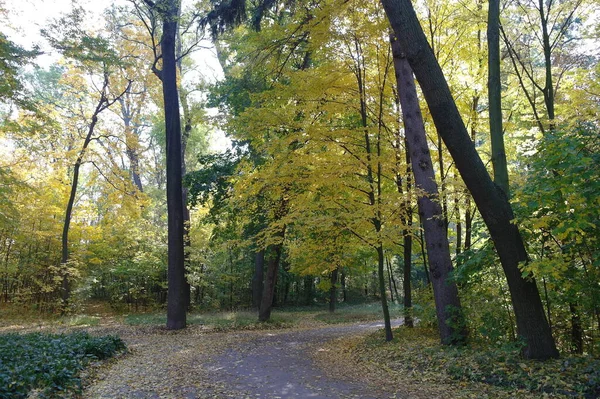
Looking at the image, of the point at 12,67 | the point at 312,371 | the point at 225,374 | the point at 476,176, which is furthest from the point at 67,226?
the point at 476,176

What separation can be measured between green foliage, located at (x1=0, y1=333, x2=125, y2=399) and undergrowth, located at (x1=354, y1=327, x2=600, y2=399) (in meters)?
4.74

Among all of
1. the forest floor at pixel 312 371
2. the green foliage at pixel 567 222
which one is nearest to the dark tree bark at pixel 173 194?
the forest floor at pixel 312 371

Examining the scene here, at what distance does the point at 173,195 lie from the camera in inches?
530

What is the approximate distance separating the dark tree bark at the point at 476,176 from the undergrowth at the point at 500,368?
0.35m

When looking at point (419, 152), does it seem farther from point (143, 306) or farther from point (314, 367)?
point (143, 306)

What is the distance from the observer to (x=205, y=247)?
20547 mm

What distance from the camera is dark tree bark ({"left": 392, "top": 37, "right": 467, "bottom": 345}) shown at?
7.34m

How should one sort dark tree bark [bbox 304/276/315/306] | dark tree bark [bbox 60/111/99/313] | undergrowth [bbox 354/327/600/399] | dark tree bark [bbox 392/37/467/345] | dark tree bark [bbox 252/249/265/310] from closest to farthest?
undergrowth [bbox 354/327/600/399] → dark tree bark [bbox 392/37/467/345] → dark tree bark [bbox 60/111/99/313] → dark tree bark [bbox 252/249/265/310] → dark tree bark [bbox 304/276/315/306]

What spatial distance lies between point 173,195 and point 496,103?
10343 mm

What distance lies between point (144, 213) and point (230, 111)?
12.8 meters

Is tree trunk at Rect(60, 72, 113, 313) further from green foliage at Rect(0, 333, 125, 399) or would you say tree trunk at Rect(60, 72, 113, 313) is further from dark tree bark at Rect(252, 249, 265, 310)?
green foliage at Rect(0, 333, 125, 399)

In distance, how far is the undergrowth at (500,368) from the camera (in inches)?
180

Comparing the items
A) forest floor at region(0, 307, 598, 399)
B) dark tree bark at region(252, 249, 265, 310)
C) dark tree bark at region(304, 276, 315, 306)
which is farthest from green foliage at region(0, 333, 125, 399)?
dark tree bark at region(304, 276, 315, 306)

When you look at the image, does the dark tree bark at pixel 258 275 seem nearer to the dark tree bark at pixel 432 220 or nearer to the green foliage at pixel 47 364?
the green foliage at pixel 47 364
